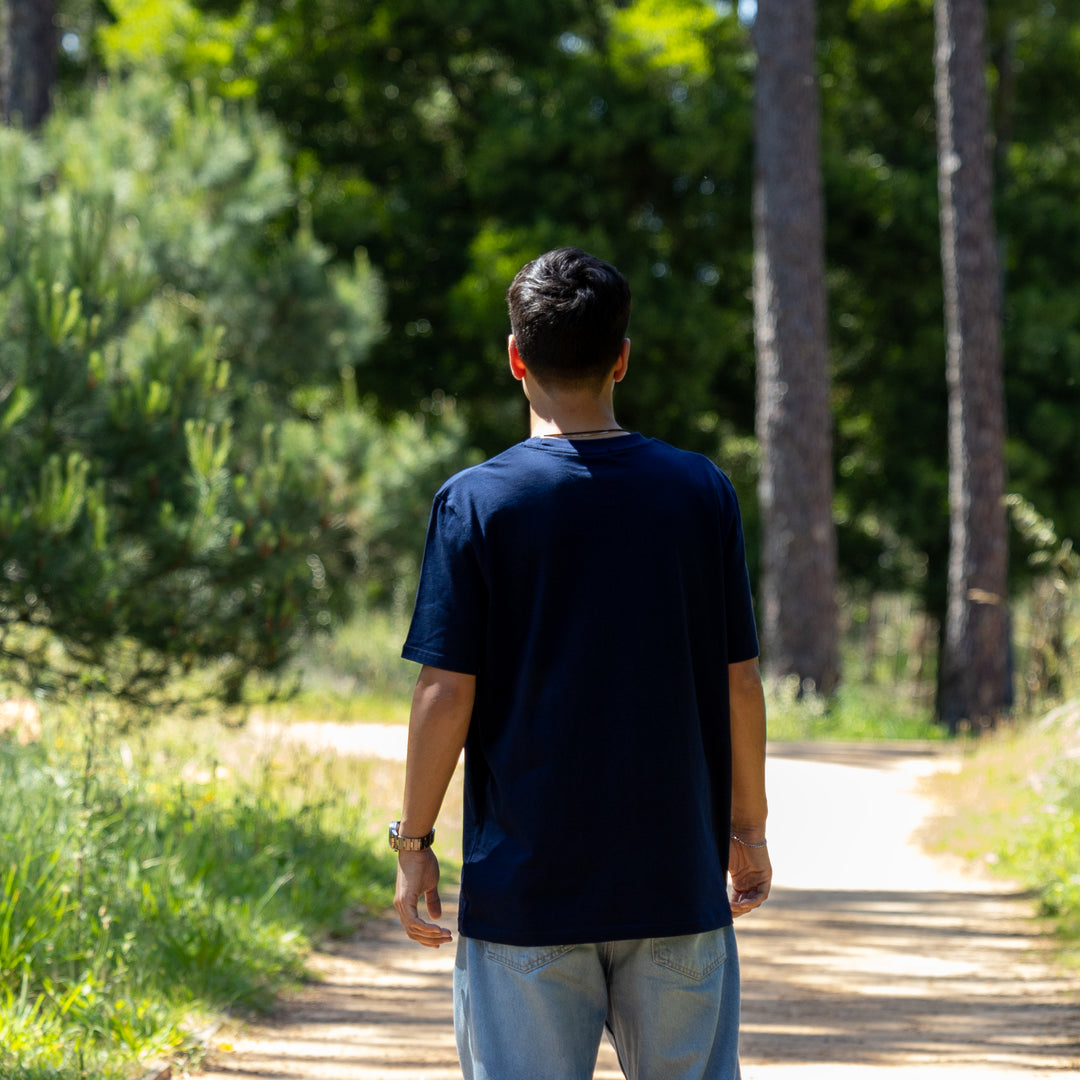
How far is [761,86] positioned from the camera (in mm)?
14609

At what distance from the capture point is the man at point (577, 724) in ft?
6.97

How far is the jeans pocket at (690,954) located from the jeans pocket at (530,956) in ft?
0.51

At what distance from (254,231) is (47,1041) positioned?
6.81m

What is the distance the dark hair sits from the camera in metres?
2.21

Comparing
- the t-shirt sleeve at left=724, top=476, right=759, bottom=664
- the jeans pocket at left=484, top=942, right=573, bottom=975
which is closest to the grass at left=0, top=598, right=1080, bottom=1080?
the jeans pocket at left=484, top=942, right=573, bottom=975

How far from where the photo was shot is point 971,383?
45.3 ft

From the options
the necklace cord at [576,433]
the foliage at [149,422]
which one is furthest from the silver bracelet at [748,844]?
the foliage at [149,422]

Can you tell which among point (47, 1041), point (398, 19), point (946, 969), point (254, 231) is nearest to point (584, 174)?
point (398, 19)

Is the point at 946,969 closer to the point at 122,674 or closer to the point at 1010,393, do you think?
the point at 122,674

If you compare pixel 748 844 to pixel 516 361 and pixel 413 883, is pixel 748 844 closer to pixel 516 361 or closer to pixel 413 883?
pixel 413 883

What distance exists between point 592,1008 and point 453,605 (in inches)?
27.7

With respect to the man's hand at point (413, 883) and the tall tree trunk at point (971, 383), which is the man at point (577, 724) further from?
the tall tree trunk at point (971, 383)

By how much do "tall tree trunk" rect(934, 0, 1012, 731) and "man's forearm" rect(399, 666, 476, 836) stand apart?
482 inches

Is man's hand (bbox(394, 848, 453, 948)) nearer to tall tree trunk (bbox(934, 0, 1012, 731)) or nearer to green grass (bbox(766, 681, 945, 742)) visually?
green grass (bbox(766, 681, 945, 742))
